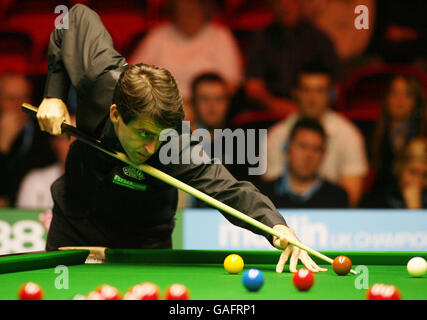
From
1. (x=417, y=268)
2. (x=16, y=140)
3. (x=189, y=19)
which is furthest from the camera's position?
(x=16, y=140)

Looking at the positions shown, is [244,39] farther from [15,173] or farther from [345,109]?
A: [15,173]

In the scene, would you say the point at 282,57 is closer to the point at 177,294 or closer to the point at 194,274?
the point at 194,274

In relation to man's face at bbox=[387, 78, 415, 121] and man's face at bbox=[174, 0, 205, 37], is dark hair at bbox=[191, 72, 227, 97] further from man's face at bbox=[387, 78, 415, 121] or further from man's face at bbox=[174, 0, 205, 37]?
man's face at bbox=[387, 78, 415, 121]

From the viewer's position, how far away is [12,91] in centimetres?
641

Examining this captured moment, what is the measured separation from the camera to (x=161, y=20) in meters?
6.32

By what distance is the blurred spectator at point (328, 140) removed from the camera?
6.04 meters

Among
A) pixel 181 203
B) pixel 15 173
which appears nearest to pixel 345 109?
pixel 181 203

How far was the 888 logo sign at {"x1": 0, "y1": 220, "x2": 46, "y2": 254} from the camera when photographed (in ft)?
17.7

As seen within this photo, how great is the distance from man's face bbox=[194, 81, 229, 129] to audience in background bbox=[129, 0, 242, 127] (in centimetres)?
9

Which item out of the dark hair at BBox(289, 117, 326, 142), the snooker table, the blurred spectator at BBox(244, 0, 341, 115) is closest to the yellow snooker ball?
the snooker table

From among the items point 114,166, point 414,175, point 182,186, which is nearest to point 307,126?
point 414,175

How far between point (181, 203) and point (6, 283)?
382cm

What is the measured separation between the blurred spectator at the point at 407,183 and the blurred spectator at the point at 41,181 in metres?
2.99

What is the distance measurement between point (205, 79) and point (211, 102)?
23cm
